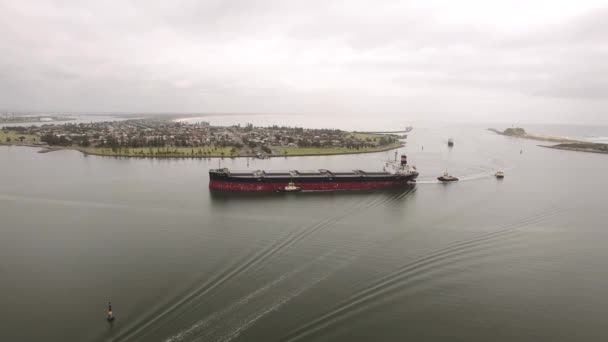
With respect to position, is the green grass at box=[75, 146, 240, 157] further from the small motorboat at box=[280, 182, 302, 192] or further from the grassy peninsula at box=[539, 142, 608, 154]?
the grassy peninsula at box=[539, 142, 608, 154]

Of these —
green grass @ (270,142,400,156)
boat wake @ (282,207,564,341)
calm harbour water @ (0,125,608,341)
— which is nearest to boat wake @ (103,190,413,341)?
calm harbour water @ (0,125,608,341)

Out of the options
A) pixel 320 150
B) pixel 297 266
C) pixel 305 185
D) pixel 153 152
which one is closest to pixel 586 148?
pixel 320 150

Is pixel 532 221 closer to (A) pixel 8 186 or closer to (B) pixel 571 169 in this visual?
(B) pixel 571 169

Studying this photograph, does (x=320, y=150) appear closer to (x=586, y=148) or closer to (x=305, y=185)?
(x=305, y=185)

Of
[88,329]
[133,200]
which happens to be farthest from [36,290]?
[133,200]

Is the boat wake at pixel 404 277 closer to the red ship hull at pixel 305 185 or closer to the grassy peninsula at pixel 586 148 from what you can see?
the red ship hull at pixel 305 185

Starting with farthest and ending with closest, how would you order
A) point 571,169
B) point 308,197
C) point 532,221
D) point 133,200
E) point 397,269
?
point 571,169, point 308,197, point 133,200, point 532,221, point 397,269

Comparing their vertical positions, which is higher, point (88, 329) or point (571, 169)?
point (571, 169)
